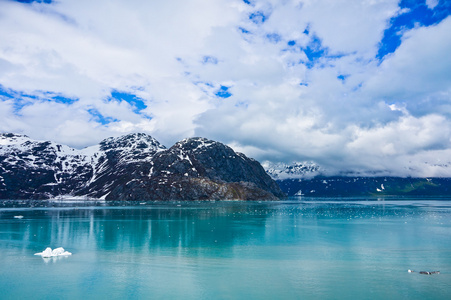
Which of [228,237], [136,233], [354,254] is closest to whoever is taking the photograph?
[354,254]

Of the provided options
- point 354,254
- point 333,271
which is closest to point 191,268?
point 333,271

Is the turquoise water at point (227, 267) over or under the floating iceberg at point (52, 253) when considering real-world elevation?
under

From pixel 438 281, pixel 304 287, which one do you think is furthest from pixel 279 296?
pixel 438 281

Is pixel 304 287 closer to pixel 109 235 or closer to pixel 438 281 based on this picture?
pixel 438 281

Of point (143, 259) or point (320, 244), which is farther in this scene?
point (320, 244)

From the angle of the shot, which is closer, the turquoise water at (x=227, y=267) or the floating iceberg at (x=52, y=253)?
the turquoise water at (x=227, y=267)

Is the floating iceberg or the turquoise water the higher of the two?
the floating iceberg

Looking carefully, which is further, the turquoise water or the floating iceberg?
the floating iceberg

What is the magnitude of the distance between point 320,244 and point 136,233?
131ft

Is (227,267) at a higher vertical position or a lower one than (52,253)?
lower

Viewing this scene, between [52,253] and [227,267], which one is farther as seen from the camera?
[52,253]

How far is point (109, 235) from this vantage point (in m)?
70.5

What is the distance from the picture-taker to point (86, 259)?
46.6m

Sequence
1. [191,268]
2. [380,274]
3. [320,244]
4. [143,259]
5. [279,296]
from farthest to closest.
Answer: [320,244]
[143,259]
[191,268]
[380,274]
[279,296]
